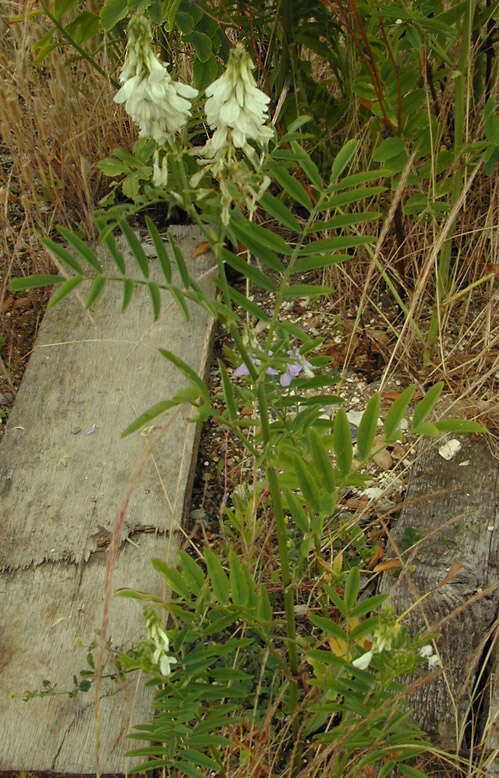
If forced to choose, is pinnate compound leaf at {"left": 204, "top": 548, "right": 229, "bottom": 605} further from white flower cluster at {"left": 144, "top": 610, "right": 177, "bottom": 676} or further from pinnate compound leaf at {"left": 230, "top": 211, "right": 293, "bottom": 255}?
pinnate compound leaf at {"left": 230, "top": 211, "right": 293, "bottom": 255}

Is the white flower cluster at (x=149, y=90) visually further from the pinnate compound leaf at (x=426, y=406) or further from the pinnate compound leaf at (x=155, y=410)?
the pinnate compound leaf at (x=426, y=406)

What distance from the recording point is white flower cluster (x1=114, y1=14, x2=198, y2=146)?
102cm

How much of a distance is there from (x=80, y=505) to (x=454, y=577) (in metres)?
0.84

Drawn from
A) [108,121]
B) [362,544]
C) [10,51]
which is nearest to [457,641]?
[362,544]

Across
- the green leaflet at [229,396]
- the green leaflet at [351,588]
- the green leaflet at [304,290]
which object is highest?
the green leaflet at [304,290]

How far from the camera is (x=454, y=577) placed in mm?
1739

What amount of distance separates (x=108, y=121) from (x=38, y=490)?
1.36 meters

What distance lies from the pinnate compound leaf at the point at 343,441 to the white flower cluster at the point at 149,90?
501mm

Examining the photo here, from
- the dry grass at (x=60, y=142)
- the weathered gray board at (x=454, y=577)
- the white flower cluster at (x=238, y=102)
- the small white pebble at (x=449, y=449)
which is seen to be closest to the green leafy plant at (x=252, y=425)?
the white flower cluster at (x=238, y=102)

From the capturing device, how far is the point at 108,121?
112 inches

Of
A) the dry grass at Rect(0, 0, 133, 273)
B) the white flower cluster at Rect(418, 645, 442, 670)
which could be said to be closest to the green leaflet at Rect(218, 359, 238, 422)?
the white flower cluster at Rect(418, 645, 442, 670)

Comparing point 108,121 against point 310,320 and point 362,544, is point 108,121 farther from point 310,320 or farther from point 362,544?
point 362,544

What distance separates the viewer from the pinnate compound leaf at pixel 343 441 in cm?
133

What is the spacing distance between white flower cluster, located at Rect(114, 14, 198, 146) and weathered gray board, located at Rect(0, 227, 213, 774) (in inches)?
19.0
